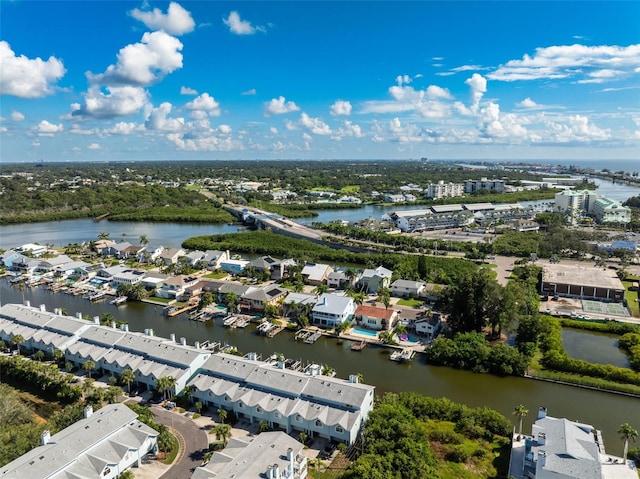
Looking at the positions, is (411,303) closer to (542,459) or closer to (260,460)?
(542,459)

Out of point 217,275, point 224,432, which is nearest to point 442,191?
point 217,275

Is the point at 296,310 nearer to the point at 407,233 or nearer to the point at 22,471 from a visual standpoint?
the point at 22,471

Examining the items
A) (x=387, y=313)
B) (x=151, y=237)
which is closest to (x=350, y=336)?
(x=387, y=313)

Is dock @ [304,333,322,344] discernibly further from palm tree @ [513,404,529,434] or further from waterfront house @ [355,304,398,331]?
palm tree @ [513,404,529,434]

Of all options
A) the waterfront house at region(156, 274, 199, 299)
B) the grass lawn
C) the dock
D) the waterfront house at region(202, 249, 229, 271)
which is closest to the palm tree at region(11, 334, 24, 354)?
the waterfront house at region(156, 274, 199, 299)

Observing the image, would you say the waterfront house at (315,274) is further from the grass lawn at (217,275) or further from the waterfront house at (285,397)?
the waterfront house at (285,397)

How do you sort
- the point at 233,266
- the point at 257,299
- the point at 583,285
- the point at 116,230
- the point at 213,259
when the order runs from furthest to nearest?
the point at 116,230, the point at 213,259, the point at 233,266, the point at 583,285, the point at 257,299
